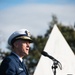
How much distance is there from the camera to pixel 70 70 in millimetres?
11047

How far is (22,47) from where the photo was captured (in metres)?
6.44

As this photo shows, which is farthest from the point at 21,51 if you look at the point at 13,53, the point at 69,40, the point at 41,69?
the point at 69,40

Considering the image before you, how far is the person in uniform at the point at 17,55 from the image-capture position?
6.15m

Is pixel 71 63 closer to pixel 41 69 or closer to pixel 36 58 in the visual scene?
pixel 41 69

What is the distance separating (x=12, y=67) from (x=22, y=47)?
418mm

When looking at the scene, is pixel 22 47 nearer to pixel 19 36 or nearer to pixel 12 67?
pixel 19 36

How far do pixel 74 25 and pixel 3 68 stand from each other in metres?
35.5

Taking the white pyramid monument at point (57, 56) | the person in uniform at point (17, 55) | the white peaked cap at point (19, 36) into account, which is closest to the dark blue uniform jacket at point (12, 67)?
the person in uniform at point (17, 55)

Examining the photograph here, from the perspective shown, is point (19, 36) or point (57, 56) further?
point (57, 56)

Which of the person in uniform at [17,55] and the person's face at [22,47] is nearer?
the person in uniform at [17,55]

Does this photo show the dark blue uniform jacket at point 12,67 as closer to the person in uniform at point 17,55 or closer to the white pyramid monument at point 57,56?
the person in uniform at point 17,55

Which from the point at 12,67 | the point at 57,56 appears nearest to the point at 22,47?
the point at 12,67

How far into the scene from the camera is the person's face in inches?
252

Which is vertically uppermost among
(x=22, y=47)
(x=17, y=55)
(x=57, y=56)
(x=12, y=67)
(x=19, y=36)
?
(x=19, y=36)
